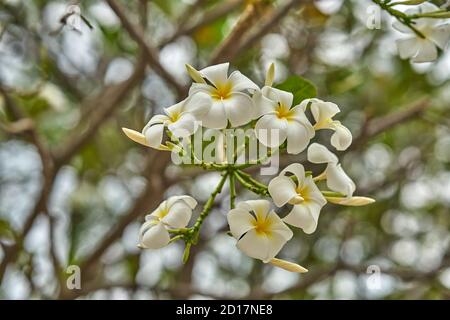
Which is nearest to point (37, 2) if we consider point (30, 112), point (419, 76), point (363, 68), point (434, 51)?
point (30, 112)

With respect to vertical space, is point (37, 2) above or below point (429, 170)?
above

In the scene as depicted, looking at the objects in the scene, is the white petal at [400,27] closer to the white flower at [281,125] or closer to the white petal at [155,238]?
the white flower at [281,125]

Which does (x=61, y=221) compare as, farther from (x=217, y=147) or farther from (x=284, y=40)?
(x=217, y=147)

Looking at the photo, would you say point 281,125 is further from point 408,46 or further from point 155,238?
point 408,46

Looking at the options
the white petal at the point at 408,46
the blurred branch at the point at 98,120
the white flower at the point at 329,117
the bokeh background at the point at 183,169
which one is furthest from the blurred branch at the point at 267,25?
the white flower at the point at 329,117

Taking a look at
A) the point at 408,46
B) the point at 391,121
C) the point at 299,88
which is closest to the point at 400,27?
the point at 408,46

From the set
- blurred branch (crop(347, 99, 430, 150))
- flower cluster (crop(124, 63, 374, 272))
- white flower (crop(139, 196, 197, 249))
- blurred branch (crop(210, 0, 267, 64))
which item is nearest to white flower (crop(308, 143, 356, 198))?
flower cluster (crop(124, 63, 374, 272))
